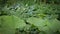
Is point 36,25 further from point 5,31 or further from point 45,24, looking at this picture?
point 5,31

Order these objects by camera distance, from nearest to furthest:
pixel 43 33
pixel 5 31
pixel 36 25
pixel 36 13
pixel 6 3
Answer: pixel 5 31 → pixel 43 33 → pixel 36 25 → pixel 36 13 → pixel 6 3

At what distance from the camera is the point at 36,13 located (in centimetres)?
439

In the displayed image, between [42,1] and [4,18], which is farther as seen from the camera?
[42,1]

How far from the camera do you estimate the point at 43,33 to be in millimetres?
3084

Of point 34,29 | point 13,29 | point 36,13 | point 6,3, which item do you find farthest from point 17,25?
point 6,3

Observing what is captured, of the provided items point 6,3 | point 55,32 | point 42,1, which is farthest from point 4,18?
point 42,1

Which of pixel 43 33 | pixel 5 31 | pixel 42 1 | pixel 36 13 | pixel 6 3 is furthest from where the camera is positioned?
pixel 42 1

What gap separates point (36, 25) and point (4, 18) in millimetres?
774

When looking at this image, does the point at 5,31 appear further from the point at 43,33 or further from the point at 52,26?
the point at 52,26

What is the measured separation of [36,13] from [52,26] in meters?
1.22

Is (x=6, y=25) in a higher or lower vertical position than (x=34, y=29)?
higher

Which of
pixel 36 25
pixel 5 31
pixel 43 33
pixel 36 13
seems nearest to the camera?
pixel 5 31

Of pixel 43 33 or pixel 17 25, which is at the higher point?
pixel 17 25

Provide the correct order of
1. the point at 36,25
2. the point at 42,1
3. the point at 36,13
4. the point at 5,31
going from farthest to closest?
the point at 42,1, the point at 36,13, the point at 36,25, the point at 5,31
